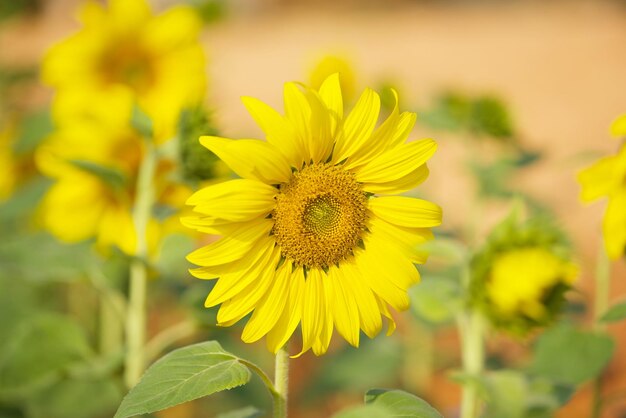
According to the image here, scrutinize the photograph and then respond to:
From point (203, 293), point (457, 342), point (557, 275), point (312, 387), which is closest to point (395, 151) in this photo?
point (557, 275)

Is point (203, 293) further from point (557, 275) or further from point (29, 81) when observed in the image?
point (29, 81)

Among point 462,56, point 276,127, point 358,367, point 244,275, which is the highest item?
point 462,56

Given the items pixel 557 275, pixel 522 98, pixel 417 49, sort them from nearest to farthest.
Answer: pixel 557 275
pixel 522 98
pixel 417 49

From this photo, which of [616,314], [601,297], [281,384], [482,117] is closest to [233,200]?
[281,384]

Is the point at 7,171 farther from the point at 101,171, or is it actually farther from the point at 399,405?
the point at 399,405

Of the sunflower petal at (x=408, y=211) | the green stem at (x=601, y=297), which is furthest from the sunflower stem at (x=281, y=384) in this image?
the green stem at (x=601, y=297)

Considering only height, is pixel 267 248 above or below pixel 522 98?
below

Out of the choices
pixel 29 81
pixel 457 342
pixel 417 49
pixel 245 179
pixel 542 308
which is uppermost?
pixel 417 49

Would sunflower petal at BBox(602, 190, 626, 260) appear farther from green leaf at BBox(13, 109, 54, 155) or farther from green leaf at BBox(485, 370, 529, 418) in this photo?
green leaf at BBox(13, 109, 54, 155)
